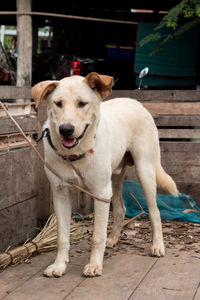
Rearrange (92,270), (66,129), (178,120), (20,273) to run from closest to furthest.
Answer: (66,129) < (92,270) < (20,273) < (178,120)

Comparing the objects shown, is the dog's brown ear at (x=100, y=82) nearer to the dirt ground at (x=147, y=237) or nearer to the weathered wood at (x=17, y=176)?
the weathered wood at (x=17, y=176)

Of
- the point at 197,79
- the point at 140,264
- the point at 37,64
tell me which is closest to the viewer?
the point at 140,264

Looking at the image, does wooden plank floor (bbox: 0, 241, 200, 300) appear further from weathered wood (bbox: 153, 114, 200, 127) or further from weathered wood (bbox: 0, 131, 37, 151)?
weathered wood (bbox: 153, 114, 200, 127)

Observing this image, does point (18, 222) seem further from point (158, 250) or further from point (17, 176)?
point (158, 250)

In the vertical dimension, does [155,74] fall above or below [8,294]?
above

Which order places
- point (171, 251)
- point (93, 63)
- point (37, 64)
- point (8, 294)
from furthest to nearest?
1. point (37, 64)
2. point (93, 63)
3. point (171, 251)
4. point (8, 294)

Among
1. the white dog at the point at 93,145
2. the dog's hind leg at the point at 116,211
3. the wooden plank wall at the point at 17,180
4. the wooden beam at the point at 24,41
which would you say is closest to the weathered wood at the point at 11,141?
the wooden plank wall at the point at 17,180

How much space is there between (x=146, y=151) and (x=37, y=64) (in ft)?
21.5

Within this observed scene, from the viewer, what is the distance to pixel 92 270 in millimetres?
3834

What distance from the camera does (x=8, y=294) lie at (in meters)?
3.48

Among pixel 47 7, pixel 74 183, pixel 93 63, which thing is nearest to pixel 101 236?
pixel 74 183

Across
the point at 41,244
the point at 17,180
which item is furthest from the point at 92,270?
the point at 17,180

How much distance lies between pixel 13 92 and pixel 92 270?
1.81 m

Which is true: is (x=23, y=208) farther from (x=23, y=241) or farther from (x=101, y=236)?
(x=101, y=236)
